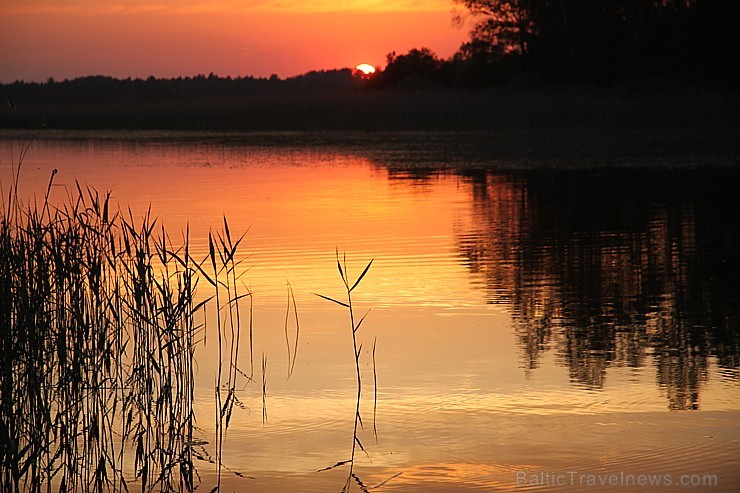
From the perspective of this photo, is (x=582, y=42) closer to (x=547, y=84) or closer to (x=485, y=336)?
(x=547, y=84)

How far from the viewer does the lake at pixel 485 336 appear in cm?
424

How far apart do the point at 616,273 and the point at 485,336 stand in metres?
2.28

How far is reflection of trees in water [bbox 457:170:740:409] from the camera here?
574cm

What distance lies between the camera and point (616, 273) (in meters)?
8.12

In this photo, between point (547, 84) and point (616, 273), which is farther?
point (547, 84)

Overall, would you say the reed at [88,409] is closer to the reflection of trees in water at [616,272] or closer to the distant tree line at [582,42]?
the reflection of trees in water at [616,272]

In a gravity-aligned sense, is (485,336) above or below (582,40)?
below

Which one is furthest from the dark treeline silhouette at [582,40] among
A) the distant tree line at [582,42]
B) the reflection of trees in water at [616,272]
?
the reflection of trees in water at [616,272]

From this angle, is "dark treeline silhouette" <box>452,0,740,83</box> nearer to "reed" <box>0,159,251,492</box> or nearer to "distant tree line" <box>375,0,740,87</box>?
"distant tree line" <box>375,0,740,87</box>

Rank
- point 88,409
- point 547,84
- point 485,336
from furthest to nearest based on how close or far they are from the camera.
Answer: point 547,84 → point 485,336 → point 88,409

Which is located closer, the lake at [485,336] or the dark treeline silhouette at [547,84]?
the lake at [485,336]

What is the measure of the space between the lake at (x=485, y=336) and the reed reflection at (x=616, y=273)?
24 mm

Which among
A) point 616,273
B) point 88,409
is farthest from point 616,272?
point 88,409

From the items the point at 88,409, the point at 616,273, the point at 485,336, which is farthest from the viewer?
the point at 616,273
